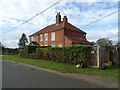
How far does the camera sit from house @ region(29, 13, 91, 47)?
49825 millimetres

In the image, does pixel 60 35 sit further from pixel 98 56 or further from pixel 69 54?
pixel 98 56

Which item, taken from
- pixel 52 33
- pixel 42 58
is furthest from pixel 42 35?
pixel 42 58

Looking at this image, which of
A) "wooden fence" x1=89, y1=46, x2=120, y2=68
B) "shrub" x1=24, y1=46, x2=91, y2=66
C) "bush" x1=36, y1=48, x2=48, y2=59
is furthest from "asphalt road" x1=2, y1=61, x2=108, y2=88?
"bush" x1=36, y1=48, x2=48, y2=59

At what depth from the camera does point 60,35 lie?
50594mm

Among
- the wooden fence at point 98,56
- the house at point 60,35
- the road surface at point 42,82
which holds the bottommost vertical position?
the road surface at point 42,82

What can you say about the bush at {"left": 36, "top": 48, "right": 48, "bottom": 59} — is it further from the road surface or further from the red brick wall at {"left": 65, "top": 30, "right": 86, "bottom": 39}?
the red brick wall at {"left": 65, "top": 30, "right": 86, "bottom": 39}

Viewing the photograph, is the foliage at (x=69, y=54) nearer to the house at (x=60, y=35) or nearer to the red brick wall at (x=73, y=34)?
the house at (x=60, y=35)

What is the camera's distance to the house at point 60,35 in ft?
163

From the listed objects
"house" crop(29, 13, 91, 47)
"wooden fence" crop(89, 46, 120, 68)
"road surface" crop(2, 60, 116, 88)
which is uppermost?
"house" crop(29, 13, 91, 47)

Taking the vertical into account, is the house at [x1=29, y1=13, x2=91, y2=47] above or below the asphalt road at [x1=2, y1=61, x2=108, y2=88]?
above

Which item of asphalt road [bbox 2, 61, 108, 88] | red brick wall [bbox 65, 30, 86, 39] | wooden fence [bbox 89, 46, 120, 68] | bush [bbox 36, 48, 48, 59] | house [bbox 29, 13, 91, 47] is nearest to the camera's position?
asphalt road [bbox 2, 61, 108, 88]

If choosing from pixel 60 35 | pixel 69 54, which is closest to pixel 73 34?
pixel 60 35

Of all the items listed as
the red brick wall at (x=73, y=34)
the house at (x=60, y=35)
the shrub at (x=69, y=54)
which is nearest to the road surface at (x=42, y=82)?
the shrub at (x=69, y=54)

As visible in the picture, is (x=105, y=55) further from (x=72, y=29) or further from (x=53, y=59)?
(x=72, y=29)
